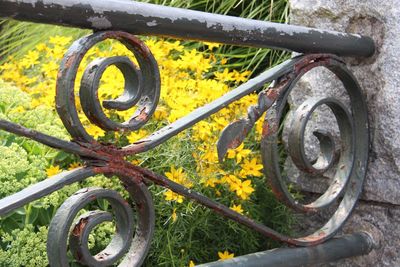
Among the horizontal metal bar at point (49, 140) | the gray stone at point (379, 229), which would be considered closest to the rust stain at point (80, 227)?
the horizontal metal bar at point (49, 140)

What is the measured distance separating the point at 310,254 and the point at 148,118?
2.02 feet

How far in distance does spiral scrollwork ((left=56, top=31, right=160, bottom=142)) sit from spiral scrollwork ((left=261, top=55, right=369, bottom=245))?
1.33 feet

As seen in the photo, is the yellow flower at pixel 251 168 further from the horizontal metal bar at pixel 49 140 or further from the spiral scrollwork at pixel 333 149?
the horizontal metal bar at pixel 49 140

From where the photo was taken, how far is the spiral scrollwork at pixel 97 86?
3.89 ft

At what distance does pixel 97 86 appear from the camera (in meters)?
1.20

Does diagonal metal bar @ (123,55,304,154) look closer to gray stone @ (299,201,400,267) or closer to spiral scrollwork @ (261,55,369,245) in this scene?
spiral scrollwork @ (261,55,369,245)

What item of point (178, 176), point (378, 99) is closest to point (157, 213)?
point (178, 176)

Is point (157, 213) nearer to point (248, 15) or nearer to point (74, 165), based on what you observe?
point (74, 165)

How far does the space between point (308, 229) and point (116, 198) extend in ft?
3.34

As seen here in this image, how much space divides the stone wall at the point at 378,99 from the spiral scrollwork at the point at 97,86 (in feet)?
2.38

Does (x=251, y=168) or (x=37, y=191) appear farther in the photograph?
(x=251, y=168)

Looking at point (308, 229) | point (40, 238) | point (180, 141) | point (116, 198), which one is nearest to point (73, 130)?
point (116, 198)

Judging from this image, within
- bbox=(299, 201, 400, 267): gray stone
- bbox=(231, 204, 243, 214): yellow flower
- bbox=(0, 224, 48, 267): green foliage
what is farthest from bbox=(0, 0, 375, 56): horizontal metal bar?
bbox=(0, 224, 48, 267): green foliage

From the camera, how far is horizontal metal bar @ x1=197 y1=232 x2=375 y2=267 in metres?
1.56
